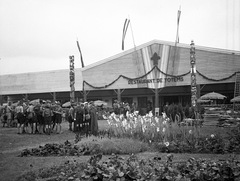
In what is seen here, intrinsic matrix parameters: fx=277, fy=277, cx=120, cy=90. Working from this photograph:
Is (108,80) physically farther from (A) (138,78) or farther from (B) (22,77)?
(B) (22,77)

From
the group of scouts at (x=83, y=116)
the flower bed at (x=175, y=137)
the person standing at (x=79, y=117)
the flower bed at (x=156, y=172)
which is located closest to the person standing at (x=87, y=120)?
the group of scouts at (x=83, y=116)

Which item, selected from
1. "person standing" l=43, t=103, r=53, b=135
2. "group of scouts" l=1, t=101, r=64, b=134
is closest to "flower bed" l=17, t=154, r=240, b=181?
"person standing" l=43, t=103, r=53, b=135

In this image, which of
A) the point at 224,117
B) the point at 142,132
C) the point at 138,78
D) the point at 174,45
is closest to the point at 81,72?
the point at 138,78

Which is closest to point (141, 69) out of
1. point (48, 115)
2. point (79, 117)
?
point (79, 117)

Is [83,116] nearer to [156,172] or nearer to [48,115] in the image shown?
[48,115]

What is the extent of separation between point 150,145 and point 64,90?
31652 millimetres

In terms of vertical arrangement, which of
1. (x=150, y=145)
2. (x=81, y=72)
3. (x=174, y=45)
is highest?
(x=174, y=45)

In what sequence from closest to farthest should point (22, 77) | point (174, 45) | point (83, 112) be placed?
1. point (83, 112)
2. point (174, 45)
3. point (22, 77)

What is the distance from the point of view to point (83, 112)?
56.9ft

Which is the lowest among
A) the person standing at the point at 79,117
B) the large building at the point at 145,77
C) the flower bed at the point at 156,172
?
the flower bed at the point at 156,172

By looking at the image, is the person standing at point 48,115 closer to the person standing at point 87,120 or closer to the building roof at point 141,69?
the person standing at point 87,120

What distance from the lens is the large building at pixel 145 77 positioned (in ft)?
102

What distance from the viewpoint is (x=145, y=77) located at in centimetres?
3491

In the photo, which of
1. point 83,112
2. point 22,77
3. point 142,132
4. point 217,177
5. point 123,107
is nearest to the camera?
point 217,177
